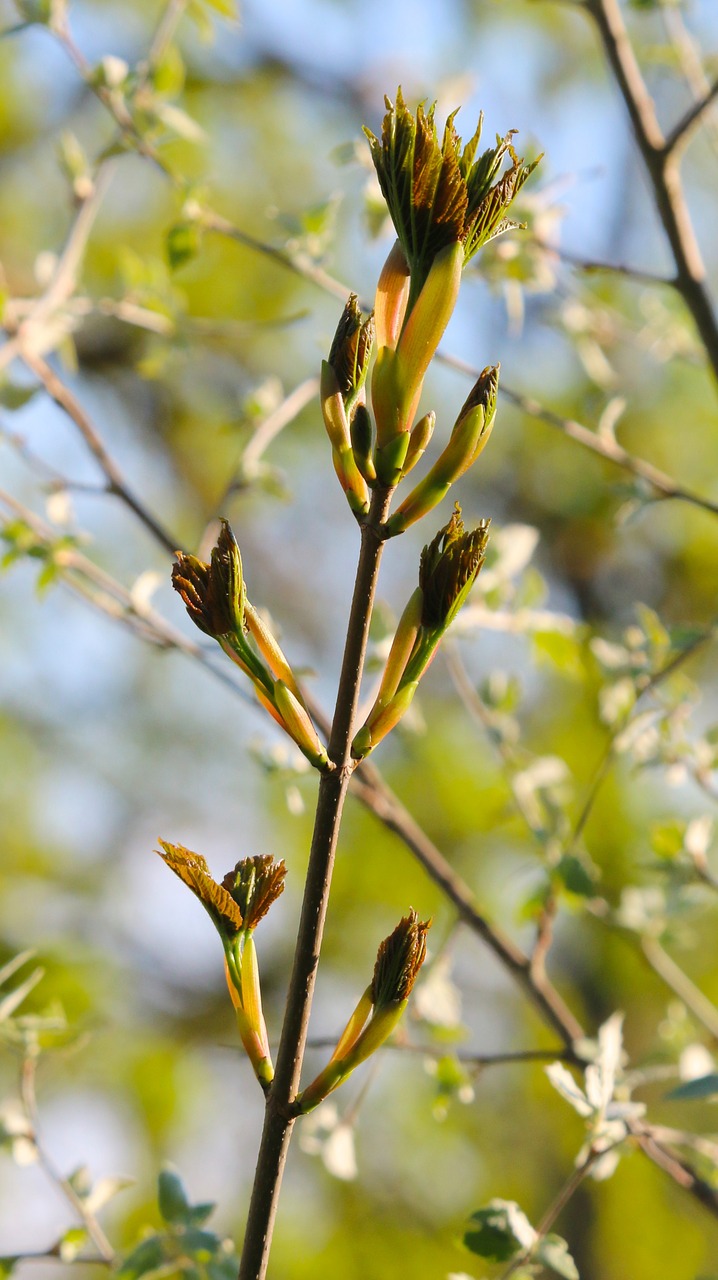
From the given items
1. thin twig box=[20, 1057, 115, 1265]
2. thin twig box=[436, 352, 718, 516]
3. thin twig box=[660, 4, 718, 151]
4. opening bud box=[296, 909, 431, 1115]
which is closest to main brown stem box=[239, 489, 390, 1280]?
opening bud box=[296, 909, 431, 1115]

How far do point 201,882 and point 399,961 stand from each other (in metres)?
0.06

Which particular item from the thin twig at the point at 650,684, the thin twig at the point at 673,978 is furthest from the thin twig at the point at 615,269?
the thin twig at the point at 673,978

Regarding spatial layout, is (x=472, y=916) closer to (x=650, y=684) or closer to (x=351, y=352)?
(x=650, y=684)

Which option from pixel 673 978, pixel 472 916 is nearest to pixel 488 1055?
pixel 472 916

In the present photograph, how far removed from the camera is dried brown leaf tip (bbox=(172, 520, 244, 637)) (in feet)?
0.92

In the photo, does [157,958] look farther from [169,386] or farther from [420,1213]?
[169,386]

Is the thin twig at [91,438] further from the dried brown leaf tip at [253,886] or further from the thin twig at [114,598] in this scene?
the dried brown leaf tip at [253,886]

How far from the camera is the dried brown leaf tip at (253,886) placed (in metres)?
0.29

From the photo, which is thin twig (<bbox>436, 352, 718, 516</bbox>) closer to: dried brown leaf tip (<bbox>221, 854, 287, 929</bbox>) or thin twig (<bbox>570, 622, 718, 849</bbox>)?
thin twig (<bbox>570, 622, 718, 849</bbox>)

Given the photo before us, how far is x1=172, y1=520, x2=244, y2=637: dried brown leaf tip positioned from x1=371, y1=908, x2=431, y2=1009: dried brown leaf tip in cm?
9

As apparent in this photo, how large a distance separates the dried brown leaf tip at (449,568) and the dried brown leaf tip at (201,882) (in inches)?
3.4

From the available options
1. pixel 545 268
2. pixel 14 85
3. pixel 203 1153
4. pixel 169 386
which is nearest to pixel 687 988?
pixel 545 268

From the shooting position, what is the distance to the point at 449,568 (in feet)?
0.91

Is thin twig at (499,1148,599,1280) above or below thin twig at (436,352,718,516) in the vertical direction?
below
